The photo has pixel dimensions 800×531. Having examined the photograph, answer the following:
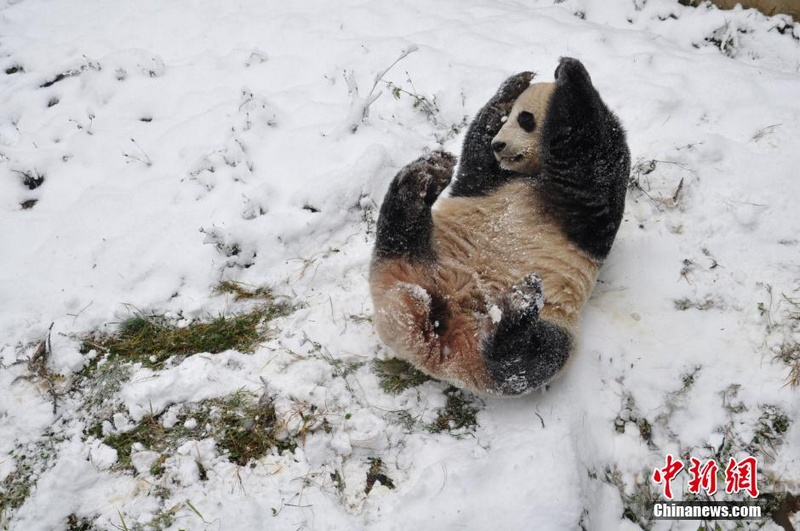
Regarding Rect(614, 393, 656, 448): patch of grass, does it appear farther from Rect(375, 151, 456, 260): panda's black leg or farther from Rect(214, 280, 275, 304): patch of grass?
Rect(214, 280, 275, 304): patch of grass

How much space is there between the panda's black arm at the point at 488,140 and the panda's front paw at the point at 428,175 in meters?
0.46

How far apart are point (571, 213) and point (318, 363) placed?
1.88 metres

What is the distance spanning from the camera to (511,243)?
3.49 metres

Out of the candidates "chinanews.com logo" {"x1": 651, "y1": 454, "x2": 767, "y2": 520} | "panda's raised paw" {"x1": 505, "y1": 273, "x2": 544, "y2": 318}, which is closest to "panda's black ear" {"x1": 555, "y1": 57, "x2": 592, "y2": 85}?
"panda's raised paw" {"x1": 505, "y1": 273, "x2": 544, "y2": 318}

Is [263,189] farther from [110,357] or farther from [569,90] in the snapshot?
[569,90]

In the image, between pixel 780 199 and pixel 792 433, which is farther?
pixel 780 199

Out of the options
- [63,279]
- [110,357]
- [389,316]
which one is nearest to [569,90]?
[389,316]

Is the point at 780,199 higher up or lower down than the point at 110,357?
higher up

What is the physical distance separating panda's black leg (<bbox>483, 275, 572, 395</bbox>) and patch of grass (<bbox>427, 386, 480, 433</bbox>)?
0.30 m

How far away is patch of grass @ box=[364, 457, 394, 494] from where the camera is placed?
2.95 metres

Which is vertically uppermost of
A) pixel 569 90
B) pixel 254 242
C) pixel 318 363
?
pixel 569 90

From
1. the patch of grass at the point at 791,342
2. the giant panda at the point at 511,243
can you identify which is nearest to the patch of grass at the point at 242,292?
the giant panda at the point at 511,243

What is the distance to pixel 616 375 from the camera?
128 inches

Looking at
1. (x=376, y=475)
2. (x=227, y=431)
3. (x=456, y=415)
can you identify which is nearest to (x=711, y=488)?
(x=456, y=415)
